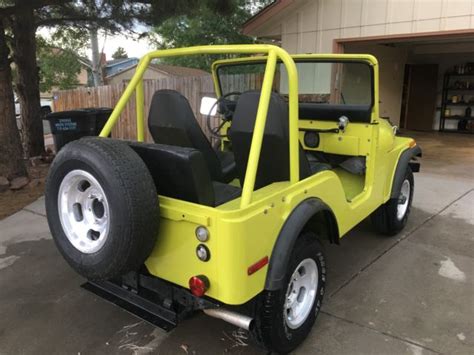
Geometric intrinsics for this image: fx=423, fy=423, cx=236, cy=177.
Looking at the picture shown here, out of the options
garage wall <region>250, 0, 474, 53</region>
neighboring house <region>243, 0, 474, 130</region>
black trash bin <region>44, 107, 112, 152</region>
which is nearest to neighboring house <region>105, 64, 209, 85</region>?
neighboring house <region>243, 0, 474, 130</region>

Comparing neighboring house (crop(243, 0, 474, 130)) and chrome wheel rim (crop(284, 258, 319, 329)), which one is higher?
neighboring house (crop(243, 0, 474, 130))

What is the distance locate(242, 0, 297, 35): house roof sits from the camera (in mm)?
8820

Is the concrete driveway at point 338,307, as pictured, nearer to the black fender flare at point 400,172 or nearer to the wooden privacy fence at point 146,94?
the black fender flare at point 400,172

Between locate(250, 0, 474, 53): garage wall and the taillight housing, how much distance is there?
276 inches

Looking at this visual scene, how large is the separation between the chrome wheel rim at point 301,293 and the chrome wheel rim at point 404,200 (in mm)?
2141

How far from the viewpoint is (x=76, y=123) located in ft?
25.2

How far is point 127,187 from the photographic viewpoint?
2025 mm

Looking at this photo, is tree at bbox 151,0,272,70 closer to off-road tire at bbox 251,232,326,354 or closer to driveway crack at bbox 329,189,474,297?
driveway crack at bbox 329,189,474,297

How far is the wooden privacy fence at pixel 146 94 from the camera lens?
8086 mm

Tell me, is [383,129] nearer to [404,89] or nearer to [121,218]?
[121,218]

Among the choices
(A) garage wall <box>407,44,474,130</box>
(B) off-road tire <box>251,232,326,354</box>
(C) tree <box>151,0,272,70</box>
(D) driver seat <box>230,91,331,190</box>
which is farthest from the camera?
(C) tree <box>151,0,272,70</box>

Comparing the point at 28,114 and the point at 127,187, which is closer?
the point at 127,187

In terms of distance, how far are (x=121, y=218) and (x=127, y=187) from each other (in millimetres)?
152

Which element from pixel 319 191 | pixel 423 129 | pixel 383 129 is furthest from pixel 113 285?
pixel 423 129
